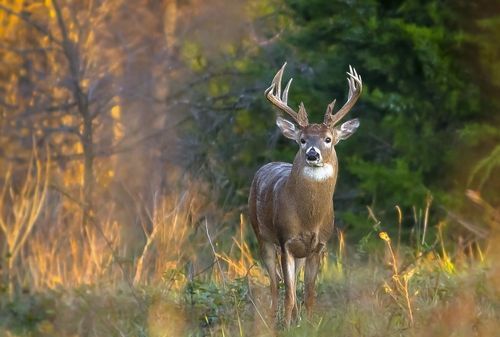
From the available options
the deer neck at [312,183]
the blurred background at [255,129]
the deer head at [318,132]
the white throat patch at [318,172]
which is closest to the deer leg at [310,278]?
the deer neck at [312,183]

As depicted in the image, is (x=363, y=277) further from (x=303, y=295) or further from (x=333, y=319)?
(x=333, y=319)

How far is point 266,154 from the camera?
55.0ft

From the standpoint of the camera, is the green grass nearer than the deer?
Yes

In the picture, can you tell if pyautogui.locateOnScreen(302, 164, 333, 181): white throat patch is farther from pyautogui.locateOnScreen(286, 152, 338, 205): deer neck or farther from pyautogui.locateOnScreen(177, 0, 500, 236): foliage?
pyautogui.locateOnScreen(177, 0, 500, 236): foliage

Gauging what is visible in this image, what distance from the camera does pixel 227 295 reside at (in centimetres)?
986

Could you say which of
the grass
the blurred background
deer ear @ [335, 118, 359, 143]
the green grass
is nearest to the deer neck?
deer ear @ [335, 118, 359, 143]

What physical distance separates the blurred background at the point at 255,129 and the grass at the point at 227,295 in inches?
5.6

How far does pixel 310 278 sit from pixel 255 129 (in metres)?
8.46

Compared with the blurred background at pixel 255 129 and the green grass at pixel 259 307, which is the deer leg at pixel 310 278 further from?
the blurred background at pixel 255 129

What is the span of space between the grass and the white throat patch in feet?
1.70

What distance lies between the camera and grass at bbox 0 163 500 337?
312 inches

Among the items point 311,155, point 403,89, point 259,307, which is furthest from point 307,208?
point 403,89

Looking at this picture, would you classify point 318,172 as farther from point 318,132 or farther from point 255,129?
point 255,129

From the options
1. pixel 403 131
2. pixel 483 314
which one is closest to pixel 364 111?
pixel 403 131
